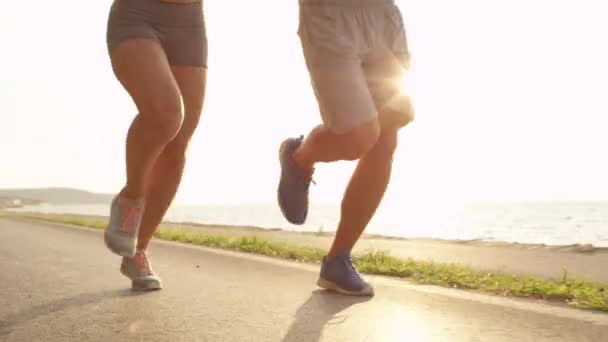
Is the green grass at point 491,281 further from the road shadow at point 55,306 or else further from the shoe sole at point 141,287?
the road shadow at point 55,306

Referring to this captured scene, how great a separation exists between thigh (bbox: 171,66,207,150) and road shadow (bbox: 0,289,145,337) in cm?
84

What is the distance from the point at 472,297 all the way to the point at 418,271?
1.33 meters

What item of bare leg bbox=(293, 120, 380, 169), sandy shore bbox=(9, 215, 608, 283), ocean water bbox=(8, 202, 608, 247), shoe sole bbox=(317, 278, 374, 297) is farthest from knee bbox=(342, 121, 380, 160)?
ocean water bbox=(8, 202, 608, 247)

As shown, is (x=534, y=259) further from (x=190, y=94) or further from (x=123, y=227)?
(x=123, y=227)

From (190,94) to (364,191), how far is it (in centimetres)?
105

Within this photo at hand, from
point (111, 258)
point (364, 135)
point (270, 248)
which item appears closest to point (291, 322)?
point (364, 135)

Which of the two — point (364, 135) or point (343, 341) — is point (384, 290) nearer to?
point (364, 135)

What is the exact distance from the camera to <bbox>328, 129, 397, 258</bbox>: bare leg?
10.2 ft

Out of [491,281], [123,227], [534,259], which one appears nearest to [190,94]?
[123,227]

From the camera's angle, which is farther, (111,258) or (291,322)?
(111,258)

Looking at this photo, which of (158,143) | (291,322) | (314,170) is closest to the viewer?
(291,322)

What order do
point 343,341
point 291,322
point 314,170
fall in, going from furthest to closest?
point 314,170 → point 291,322 → point 343,341

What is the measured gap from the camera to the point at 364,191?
3102 millimetres

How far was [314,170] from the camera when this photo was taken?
326 centimetres
